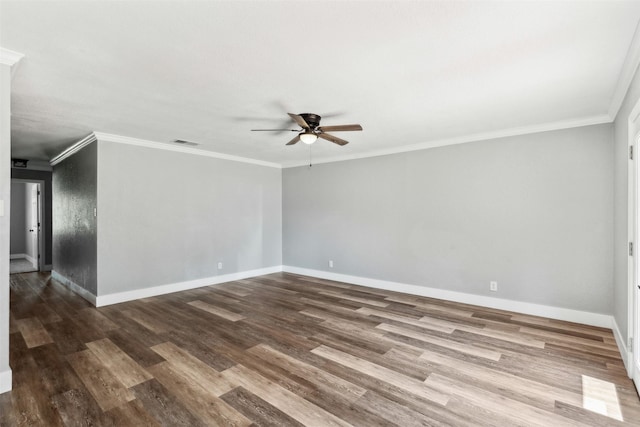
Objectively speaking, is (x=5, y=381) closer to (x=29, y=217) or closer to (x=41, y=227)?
(x=41, y=227)

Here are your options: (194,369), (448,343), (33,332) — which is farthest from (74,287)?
(448,343)

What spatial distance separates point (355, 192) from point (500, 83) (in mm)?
3358

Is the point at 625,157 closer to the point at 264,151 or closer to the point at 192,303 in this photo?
the point at 264,151

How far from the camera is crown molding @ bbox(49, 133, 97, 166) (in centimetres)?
460

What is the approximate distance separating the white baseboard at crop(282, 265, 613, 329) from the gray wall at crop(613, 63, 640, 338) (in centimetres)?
26

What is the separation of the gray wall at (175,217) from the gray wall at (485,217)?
55.7 inches

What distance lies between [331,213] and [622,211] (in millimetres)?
4214

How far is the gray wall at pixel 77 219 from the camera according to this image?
4629mm

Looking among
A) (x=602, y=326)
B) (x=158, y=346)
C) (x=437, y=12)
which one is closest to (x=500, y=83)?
(x=437, y=12)

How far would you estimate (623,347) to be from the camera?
9.43ft

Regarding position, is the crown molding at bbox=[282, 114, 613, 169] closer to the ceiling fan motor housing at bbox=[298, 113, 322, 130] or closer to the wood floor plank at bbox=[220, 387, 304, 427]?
the ceiling fan motor housing at bbox=[298, 113, 322, 130]

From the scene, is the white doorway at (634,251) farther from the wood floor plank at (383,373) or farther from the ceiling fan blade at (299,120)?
the ceiling fan blade at (299,120)

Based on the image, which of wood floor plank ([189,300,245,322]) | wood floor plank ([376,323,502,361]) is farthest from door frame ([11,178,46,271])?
wood floor plank ([376,323,502,361])

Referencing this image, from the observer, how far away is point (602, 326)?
361cm
